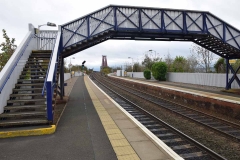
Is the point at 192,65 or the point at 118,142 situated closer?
the point at 118,142

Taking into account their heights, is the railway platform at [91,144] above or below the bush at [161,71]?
below

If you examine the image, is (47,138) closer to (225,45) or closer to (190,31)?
(190,31)

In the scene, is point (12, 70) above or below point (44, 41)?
below

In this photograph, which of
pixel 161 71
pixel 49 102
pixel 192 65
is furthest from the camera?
pixel 192 65

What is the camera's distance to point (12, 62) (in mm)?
8938

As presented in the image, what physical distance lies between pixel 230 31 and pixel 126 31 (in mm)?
8822

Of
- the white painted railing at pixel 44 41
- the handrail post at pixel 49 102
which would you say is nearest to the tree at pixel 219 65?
the white painted railing at pixel 44 41

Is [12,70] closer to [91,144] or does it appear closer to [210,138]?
[91,144]

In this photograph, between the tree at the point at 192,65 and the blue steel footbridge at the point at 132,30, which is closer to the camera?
the blue steel footbridge at the point at 132,30

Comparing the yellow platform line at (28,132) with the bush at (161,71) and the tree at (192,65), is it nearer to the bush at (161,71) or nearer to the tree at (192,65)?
the bush at (161,71)

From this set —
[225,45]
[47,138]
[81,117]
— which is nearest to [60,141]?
[47,138]

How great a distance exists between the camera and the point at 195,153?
5.95 metres

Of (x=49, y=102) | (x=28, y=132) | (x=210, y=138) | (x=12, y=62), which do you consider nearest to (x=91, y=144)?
(x=28, y=132)

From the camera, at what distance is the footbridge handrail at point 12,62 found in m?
7.89
